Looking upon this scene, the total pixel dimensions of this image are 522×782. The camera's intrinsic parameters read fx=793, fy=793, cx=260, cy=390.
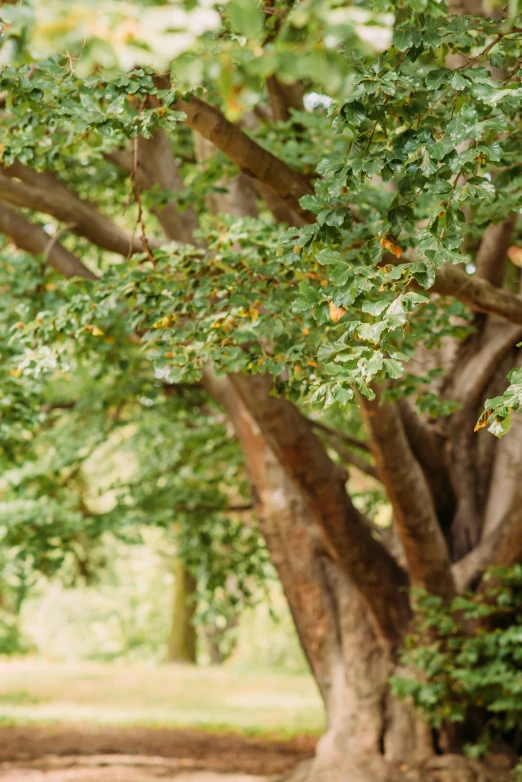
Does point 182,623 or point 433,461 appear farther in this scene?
point 182,623

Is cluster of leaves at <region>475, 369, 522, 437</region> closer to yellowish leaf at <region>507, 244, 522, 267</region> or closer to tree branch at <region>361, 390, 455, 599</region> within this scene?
tree branch at <region>361, 390, 455, 599</region>

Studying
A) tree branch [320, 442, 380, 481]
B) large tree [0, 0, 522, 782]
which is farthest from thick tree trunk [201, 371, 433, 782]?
tree branch [320, 442, 380, 481]

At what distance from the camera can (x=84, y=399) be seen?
8.73 meters

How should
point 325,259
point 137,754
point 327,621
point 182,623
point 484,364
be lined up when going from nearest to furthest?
point 325,259 → point 484,364 → point 327,621 → point 137,754 → point 182,623

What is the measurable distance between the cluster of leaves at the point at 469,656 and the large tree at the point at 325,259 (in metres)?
0.22

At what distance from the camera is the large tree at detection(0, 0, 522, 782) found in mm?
2416

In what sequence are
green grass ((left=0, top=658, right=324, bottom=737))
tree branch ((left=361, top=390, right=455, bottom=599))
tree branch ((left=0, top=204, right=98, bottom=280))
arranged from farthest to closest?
green grass ((left=0, top=658, right=324, bottom=737)) < tree branch ((left=0, top=204, right=98, bottom=280)) < tree branch ((left=361, top=390, right=455, bottom=599))

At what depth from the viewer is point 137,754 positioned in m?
8.30

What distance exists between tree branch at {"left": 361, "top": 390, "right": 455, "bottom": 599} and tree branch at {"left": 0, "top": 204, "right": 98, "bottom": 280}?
8.17ft

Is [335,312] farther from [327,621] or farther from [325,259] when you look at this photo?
[327,621]

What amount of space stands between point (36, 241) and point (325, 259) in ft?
13.2

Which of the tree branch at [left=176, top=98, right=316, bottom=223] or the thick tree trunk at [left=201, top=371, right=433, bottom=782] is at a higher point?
the tree branch at [left=176, top=98, right=316, bottom=223]

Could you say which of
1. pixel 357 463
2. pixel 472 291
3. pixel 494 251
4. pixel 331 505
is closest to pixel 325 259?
pixel 472 291

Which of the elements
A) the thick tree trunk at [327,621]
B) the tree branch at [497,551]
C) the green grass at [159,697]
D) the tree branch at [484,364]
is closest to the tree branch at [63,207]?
the thick tree trunk at [327,621]
